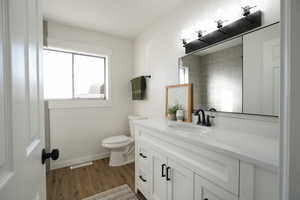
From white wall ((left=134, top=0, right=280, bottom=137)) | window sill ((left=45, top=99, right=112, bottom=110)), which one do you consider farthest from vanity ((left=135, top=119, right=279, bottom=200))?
window sill ((left=45, top=99, right=112, bottom=110))

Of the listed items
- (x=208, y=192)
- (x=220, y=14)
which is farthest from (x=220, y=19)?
(x=208, y=192)

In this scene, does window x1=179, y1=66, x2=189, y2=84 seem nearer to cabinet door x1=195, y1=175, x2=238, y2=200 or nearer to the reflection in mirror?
the reflection in mirror

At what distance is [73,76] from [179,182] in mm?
2457

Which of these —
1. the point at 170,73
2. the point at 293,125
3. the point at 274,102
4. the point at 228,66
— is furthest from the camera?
the point at 170,73

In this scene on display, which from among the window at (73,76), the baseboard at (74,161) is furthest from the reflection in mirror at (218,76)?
the baseboard at (74,161)

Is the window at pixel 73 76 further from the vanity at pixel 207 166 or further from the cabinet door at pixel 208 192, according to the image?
the cabinet door at pixel 208 192

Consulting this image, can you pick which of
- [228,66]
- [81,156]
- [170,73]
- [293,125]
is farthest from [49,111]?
[293,125]

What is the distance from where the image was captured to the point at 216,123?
4.50 ft

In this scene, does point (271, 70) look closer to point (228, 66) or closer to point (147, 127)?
point (228, 66)

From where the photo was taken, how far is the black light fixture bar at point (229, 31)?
1.10 m

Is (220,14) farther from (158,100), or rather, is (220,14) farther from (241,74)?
(158,100)

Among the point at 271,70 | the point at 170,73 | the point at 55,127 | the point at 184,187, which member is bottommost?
the point at 184,187

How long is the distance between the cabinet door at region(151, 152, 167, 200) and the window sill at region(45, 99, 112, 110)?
5.53 ft

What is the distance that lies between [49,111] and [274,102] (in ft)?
9.31
